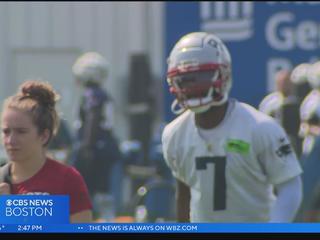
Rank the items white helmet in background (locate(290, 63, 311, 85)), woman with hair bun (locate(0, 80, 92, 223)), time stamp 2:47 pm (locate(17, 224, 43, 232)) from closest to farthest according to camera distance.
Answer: time stamp 2:47 pm (locate(17, 224, 43, 232))
woman with hair bun (locate(0, 80, 92, 223))
white helmet in background (locate(290, 63, 311, 85))

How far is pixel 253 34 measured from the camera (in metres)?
3.49

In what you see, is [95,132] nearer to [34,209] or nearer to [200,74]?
[200,74]

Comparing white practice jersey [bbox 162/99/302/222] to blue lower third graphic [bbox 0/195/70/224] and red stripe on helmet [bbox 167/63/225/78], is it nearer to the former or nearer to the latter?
red stripe on helmet [bbox 167/63/225/78]

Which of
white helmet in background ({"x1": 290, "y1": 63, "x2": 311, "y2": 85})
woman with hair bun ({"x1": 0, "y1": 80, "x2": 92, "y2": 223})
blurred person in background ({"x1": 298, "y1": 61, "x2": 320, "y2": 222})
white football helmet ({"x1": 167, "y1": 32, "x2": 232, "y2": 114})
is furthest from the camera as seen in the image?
white helmet in background ({"x1": 290, "y1": 63, "x2": 311, "y2": 85})

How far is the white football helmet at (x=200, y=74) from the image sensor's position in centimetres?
292

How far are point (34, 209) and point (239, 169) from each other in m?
0.57

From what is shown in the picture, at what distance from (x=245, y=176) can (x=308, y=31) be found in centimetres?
68

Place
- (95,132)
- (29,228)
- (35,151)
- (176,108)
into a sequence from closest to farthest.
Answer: (29,228)
(35,151)
(176,108)
(95,132)

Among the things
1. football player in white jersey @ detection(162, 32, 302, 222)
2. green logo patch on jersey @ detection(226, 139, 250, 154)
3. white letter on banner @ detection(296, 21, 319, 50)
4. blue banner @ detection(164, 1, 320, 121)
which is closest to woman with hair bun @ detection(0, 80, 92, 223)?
football player in white jersey @ detection(162, 32, 302, 222)

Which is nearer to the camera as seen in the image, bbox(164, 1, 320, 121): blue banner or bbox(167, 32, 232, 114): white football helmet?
bbox(167, 32, 232, 114): white football helmet

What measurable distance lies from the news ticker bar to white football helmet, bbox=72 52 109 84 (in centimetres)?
121

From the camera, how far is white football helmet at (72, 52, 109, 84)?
3834mm

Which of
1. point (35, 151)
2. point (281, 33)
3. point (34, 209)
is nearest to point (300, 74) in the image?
point (281, 33)
